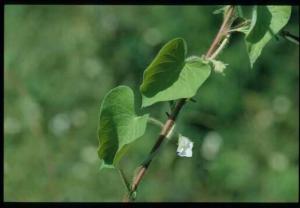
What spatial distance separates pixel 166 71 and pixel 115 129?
0.09 meters

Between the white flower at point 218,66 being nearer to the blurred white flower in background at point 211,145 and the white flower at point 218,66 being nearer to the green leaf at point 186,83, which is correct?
the green leaf at point 186,83

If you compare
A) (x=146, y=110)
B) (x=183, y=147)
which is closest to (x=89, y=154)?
(x=146, y=110)

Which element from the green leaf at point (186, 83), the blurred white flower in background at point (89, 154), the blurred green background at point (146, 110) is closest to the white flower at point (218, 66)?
the green leaf at point (186, 83)

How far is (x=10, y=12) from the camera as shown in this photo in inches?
143

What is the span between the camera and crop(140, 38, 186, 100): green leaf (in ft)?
2.57

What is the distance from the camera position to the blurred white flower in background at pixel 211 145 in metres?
3.24

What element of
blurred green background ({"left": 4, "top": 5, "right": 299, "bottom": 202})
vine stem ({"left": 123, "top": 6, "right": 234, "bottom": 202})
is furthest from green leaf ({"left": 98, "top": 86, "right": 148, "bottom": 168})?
blurred green background ({"left": 4, "top": 5, "right": 299, "bottom": 202})

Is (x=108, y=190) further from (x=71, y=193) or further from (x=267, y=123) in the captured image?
(x=267, y=123)

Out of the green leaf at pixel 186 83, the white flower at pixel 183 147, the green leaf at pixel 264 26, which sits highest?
the green leaf at pixel 264 26

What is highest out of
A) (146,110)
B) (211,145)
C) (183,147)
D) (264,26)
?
(264,26)

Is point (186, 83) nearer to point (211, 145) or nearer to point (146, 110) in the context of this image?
point (146, 110)

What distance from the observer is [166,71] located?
793 millimetres

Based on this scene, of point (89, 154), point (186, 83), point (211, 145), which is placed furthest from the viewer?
point (211, 145)

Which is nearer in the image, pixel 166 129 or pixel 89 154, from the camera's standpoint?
pixel 166 129
